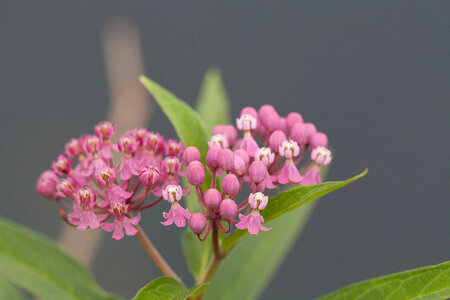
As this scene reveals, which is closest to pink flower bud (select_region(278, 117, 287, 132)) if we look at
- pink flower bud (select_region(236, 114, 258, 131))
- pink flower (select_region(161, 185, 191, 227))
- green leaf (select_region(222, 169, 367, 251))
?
pink flower bud (select_region(236, 114, 258, 131))

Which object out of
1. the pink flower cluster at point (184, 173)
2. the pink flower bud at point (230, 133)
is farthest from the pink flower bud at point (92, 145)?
the pink flower bud at point (230, 133)

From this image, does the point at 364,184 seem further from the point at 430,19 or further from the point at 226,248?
the point at 226,248

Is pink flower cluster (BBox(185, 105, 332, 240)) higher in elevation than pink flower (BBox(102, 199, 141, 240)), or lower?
higher

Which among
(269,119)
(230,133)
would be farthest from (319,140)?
(230,133)

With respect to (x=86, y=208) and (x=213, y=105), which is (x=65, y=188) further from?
(x=213, y=105)

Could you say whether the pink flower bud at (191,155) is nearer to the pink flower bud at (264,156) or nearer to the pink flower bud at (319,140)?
the pink flower bud at (264,156)

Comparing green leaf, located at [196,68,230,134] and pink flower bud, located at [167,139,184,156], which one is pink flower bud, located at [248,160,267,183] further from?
green leaf, located at [196,68,230,134]

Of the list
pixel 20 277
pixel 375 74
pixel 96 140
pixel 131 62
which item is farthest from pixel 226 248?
pixel 375 74
